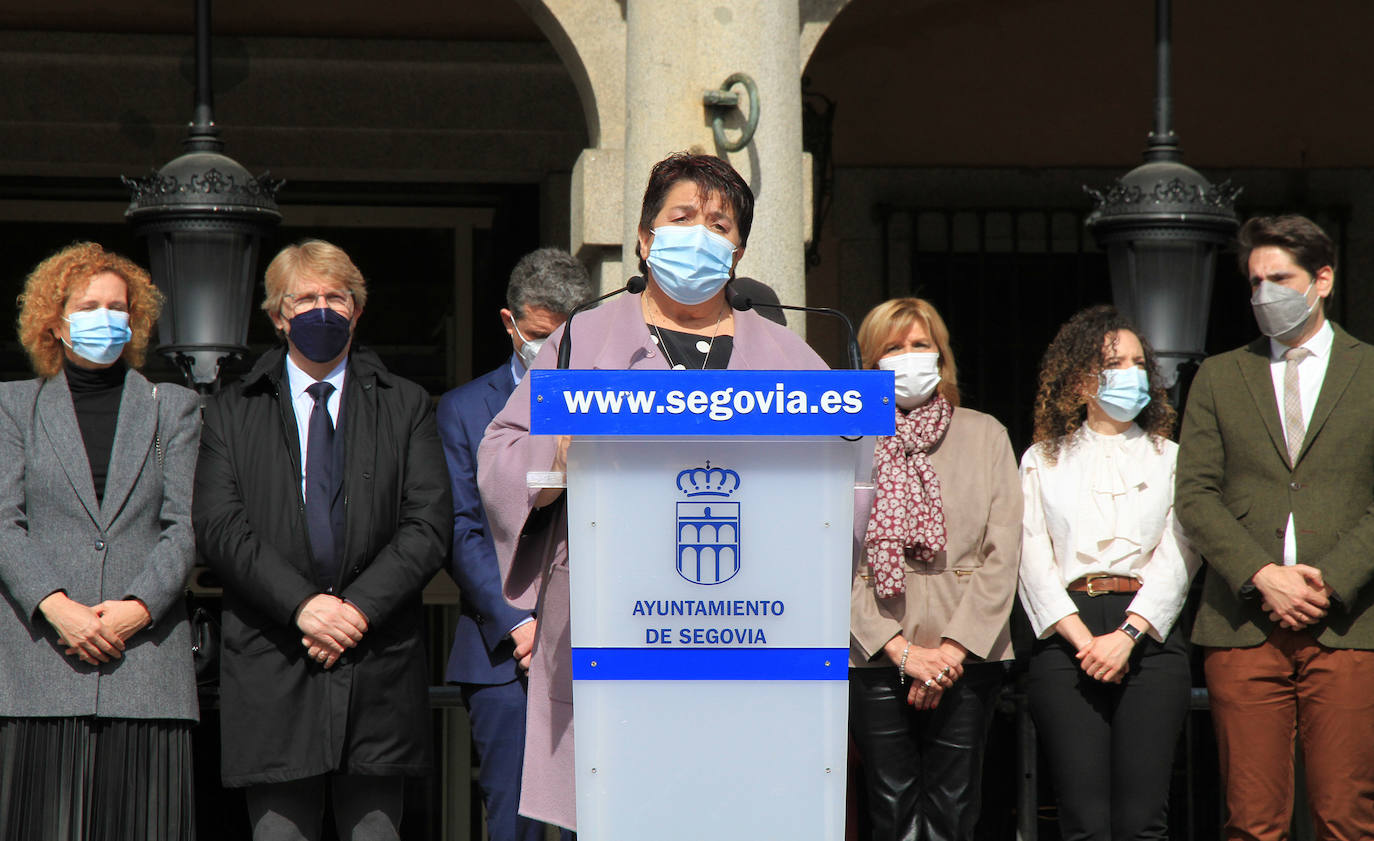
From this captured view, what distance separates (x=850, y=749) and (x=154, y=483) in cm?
217

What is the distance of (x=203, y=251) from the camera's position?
603cm

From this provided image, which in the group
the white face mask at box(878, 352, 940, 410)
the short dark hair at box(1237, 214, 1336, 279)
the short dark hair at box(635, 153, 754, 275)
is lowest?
the white face mask at box(878, 352, 940, 410)

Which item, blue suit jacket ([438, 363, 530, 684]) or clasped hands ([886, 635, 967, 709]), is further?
clasped hands ([886, 635, 967, 709])

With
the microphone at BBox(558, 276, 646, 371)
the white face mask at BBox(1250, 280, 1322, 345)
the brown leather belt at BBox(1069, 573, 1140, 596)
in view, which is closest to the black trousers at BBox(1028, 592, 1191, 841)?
the brown leather belt at BBox(1069, 573, 1140, 596)

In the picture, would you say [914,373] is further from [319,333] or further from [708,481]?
[708,481]

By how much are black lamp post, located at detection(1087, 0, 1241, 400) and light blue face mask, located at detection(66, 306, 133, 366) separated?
3272 millimetres

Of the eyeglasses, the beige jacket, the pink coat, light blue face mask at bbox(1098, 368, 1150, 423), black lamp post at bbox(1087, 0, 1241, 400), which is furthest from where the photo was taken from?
black lamp post at bbox(1087, 0, 1241, 400)

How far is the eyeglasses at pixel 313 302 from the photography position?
509 centimetres

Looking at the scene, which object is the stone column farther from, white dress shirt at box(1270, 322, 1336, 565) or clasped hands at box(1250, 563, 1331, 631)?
clasped hands at box(1250, 563, 1331, 631)

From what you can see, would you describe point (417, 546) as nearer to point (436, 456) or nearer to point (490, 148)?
point (436, 456)

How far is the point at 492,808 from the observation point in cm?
500

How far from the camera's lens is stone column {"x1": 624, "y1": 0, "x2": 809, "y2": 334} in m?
6.21

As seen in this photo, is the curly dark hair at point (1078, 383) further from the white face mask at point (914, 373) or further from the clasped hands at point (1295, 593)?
the clasped hands at point (1295, 593)

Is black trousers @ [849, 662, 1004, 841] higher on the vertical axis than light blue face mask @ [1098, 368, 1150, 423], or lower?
lower
